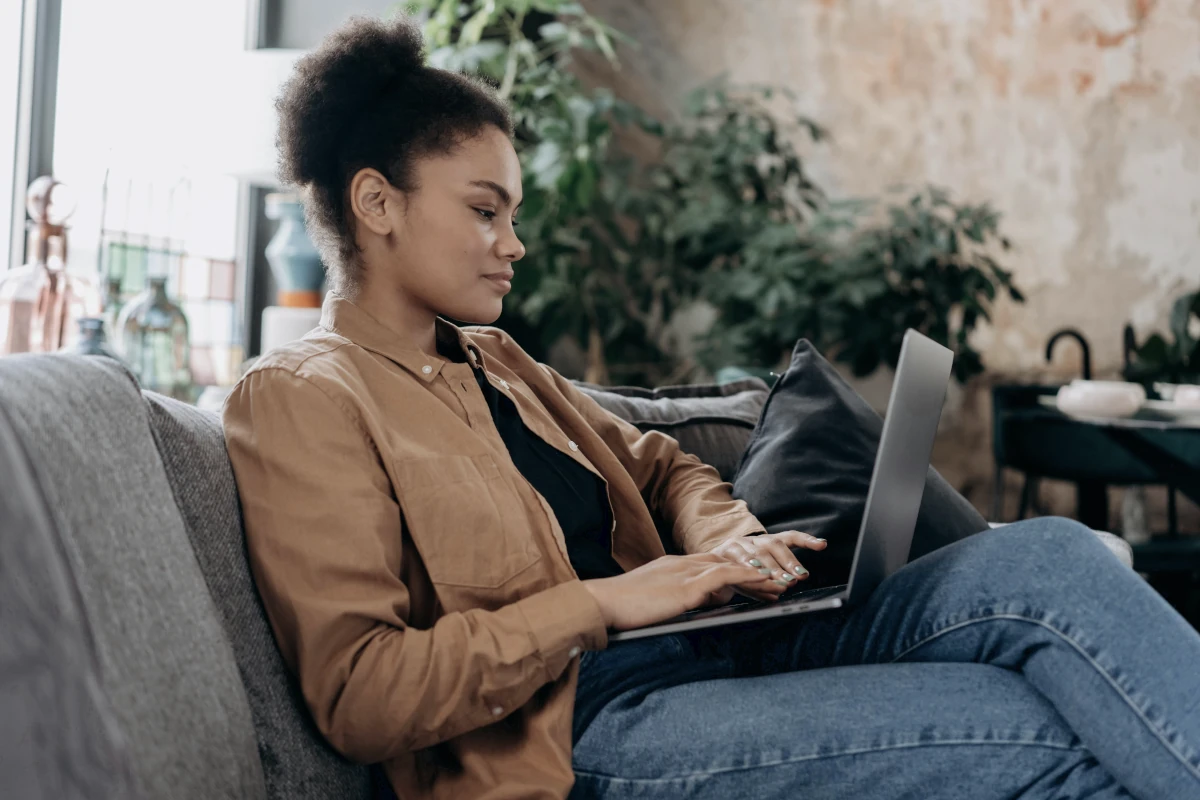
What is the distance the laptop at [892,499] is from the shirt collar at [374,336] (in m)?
0.36

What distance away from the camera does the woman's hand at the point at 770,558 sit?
1133 mm

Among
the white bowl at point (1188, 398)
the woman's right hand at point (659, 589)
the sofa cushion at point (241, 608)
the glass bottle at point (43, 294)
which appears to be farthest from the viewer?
the white bowl at point (1188, 398)

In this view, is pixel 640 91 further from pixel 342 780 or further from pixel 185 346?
pixel 342 780

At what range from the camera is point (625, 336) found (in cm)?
408

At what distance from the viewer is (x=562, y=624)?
3.26 ft

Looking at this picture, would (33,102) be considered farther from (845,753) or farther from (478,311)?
(845,753)

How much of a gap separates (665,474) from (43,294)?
1.20 metres

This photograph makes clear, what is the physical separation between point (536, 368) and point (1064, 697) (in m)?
0.73

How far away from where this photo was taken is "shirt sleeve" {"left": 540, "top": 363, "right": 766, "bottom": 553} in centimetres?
143

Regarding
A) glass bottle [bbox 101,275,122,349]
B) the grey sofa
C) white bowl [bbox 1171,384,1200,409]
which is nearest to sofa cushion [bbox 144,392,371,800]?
the grey sofa

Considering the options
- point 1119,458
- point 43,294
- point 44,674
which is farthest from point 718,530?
point 1119,458

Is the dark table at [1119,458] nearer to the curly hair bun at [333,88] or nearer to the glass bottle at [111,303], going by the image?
the curly hair bun at [333,88]

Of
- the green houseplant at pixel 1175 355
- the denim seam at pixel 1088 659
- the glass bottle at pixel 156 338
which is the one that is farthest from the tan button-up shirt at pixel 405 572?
the green houseplant at pixel 1175 355

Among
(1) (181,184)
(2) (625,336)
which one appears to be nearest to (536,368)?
(1) (181,184)
